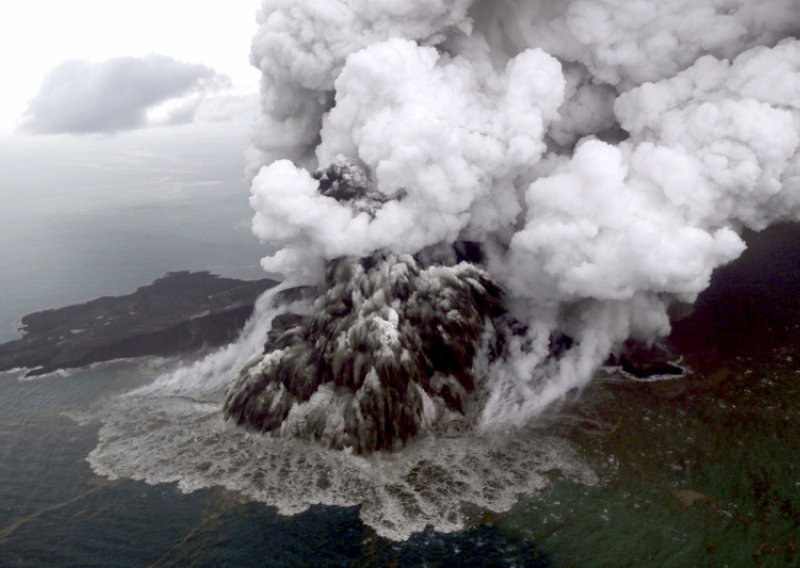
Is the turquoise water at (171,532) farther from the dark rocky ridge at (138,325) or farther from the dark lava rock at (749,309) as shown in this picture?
the dark lava rock at (749,309)

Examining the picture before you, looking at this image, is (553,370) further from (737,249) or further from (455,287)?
(737,249)

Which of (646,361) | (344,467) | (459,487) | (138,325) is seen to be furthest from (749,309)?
(138,325)

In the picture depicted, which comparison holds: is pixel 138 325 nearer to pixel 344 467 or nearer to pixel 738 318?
pixel 344 467

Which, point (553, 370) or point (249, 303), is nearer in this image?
point (553, 370)

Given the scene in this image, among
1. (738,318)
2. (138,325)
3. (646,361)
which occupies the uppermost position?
(138,325)

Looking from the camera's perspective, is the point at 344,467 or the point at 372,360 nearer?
the point at 344,467

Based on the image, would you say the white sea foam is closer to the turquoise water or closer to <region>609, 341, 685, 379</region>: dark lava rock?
the turquoise water

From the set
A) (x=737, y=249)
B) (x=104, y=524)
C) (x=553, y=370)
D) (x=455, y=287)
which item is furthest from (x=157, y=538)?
(x=737, y=249)
